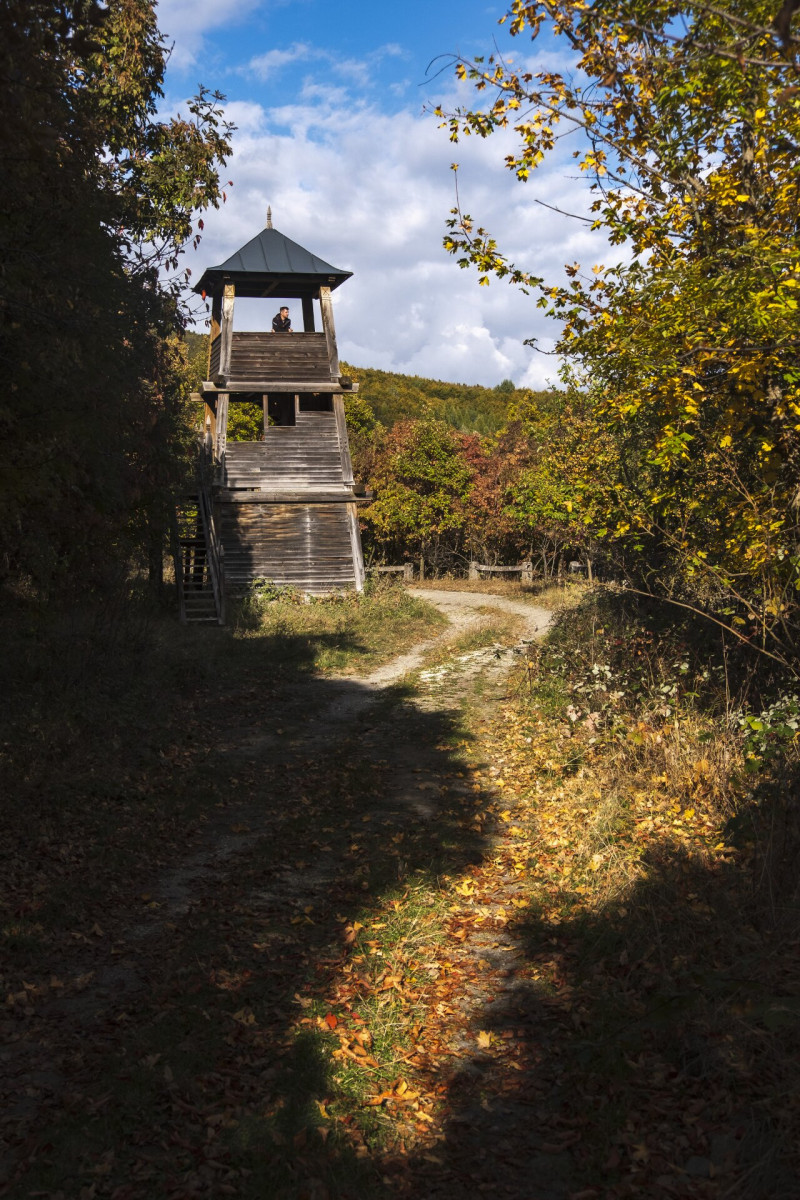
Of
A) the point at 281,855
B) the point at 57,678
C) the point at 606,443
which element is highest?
the point at 606,443

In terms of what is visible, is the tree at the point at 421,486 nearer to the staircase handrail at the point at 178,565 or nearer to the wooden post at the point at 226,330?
the wooden post at the point at 226,330

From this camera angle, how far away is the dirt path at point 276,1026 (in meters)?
4.12

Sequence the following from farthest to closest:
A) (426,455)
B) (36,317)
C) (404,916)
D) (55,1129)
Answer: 1. (426,455)
2. (36,317)
3. (404,916)
4. (55,1129)

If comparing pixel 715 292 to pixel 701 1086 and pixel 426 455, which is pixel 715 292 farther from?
pixel 426 455

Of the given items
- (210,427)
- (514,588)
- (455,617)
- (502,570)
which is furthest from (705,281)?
(502,570)

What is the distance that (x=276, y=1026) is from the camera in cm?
523

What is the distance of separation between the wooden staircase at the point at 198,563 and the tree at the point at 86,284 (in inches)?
168

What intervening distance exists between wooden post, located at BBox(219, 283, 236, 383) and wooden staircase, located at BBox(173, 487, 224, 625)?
3.76 metres

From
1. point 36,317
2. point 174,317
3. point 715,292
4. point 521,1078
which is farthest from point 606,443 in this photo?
point 521,1078

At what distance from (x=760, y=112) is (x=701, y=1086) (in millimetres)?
6771

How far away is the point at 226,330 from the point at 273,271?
2.09 metres

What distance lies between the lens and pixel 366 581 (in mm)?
26422

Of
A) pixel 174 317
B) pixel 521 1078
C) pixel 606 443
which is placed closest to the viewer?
pixel 521 1078

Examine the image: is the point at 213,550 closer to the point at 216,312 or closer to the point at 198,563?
the point at 198,563
